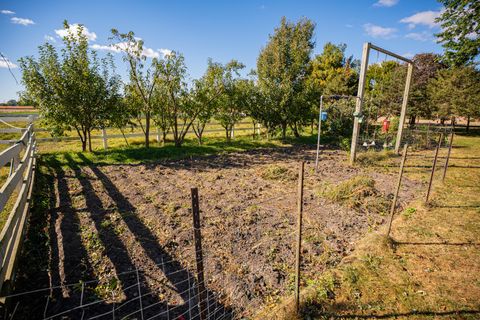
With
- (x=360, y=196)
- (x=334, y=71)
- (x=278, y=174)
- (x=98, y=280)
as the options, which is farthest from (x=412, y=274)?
(x=334, y=71)

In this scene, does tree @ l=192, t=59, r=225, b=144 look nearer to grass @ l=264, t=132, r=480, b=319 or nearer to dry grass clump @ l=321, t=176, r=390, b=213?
dry grass clump @ l=321, t=176, r=390, b=213

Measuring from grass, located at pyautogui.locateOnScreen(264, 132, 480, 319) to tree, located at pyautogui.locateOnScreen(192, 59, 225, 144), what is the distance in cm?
1051

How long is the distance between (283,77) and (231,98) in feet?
13.6

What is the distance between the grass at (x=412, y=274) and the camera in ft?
10.4

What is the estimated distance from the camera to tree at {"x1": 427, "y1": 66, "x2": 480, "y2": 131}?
21078mm

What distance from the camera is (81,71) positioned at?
1018 centimetres

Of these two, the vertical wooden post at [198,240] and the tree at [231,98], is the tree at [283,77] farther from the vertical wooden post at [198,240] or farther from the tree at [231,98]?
the vertical wooden post at [198,240]

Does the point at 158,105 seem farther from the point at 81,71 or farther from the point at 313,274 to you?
the point at 313,274

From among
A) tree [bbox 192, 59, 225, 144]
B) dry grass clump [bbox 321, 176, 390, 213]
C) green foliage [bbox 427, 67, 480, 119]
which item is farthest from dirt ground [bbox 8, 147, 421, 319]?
green foliage [bbox 427, 67, 480, 119]

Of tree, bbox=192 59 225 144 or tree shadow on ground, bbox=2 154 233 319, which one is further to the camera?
tree, bbox=192 59 225 144

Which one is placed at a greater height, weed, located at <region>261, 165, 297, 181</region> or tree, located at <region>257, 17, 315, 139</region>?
tree, located at <region>257, 17, 315, 139</region>

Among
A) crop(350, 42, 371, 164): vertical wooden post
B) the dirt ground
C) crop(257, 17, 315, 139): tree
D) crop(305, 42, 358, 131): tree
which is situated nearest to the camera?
the dirt ground

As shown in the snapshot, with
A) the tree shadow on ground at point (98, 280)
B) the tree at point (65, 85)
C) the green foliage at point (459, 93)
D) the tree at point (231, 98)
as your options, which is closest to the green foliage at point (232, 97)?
the tree at point (231, 98)

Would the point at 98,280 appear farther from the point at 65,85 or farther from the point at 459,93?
the point at 459,93
